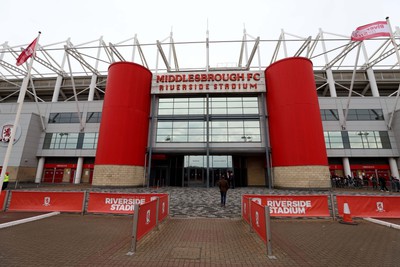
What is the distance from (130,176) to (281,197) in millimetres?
17715

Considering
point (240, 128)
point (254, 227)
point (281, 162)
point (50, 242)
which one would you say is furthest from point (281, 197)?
point (240, 128)

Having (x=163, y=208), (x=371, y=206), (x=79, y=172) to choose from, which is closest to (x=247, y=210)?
(x=163, y=208)

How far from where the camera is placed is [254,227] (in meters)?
6.39

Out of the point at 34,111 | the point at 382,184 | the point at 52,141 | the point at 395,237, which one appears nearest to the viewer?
the point at 395,237

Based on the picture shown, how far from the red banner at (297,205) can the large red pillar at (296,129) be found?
12695 mm

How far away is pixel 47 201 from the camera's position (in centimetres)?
952

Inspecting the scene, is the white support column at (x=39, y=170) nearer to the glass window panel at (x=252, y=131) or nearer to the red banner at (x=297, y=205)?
the glass window panel at (x=252, y=131)

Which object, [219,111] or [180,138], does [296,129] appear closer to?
[219,111]

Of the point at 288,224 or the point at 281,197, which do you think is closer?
the point at 288,224

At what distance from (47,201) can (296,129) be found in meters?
22.4

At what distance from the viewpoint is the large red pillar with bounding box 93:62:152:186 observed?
2111 centimetres

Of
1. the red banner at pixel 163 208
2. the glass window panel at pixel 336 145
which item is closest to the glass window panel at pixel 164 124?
the red banner at pixel 163 208

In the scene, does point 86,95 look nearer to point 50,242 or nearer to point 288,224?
point 50,242

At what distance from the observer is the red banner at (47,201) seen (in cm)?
930
